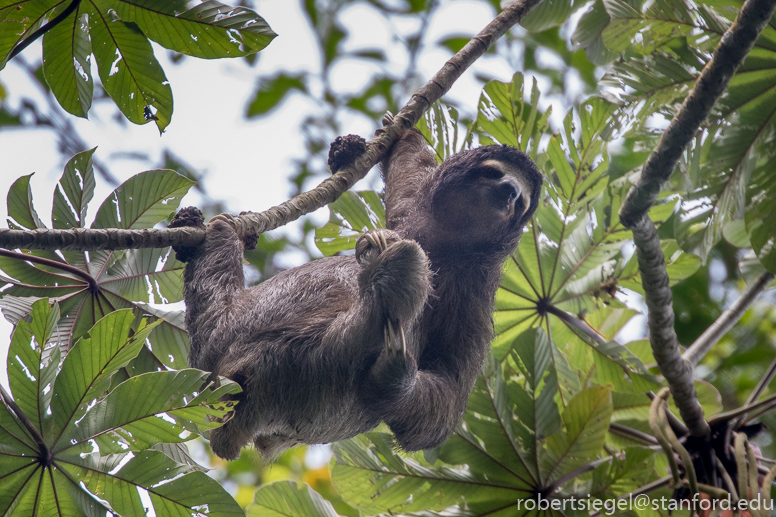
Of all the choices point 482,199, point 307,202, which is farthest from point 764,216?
point 307,202

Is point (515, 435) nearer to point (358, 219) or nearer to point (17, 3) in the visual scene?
point (358, 219)

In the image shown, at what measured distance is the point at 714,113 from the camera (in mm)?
3381

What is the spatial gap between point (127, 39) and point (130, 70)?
6.6 inches

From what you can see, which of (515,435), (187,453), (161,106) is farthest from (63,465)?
(515,435)

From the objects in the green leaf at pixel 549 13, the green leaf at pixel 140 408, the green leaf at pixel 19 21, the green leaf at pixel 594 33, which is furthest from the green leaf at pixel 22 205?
the green leaf at pixel 594 33

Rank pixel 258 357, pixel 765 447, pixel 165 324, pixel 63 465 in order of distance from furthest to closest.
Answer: pixel 765 447 < pixel 165 324 < pixel 258 357 < pixel 63 465

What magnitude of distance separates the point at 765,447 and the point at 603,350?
3405 mm

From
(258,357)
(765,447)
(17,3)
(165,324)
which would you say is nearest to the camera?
(17,3)

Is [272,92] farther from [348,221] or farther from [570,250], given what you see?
[570,250]

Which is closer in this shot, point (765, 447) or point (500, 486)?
point (500, 486)

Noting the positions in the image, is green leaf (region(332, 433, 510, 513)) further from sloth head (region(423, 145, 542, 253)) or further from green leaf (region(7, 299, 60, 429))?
green leaf (region(7, 299, 60, 429))

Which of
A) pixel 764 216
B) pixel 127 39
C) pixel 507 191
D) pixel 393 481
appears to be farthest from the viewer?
pixel 507 191

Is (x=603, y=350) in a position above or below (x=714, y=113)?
below

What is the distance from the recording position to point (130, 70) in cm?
330
